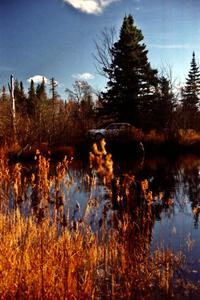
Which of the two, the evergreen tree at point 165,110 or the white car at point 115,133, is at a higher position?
the evergreen tree at point 165,110

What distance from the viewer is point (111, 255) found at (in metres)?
4.49

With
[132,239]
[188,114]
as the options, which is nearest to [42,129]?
[188,114]

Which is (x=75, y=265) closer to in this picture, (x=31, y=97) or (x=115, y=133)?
(x=115, y=133)

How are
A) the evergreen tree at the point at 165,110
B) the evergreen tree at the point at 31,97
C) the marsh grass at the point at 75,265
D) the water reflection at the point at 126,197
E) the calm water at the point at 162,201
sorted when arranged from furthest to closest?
the evergreen tree at the point at 31,97 → the evergreen tree at the point at 165,110 → the calm water at the point at 162,201 → the water reflection at the point at 126,197 → the marsh grass at the point at 75,265

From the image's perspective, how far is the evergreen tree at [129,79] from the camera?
30781mm

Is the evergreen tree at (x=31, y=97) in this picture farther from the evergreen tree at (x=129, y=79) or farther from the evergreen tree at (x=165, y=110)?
the evergreen tree at (x=165, y=110)

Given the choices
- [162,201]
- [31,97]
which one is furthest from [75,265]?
[31,97]

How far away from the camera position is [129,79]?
31219 millimetres

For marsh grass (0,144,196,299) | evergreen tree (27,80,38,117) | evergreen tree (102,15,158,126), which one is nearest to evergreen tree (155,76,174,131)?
evergreen tree (102,15,158,126)

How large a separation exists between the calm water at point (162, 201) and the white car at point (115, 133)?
5.95m

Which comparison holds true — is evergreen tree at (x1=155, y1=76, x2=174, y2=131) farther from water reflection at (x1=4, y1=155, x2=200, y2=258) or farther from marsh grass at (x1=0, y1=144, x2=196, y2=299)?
marsh grass at (x1=0, y1=144, x2=196, y2=299)

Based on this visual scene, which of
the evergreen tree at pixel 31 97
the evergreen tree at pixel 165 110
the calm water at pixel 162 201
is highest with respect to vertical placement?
the evergreen tree at pixel 31 97

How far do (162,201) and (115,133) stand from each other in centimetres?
1659

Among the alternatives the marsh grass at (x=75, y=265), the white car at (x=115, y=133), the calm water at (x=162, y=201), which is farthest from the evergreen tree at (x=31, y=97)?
the marsh grass at (x=75, y=265)
